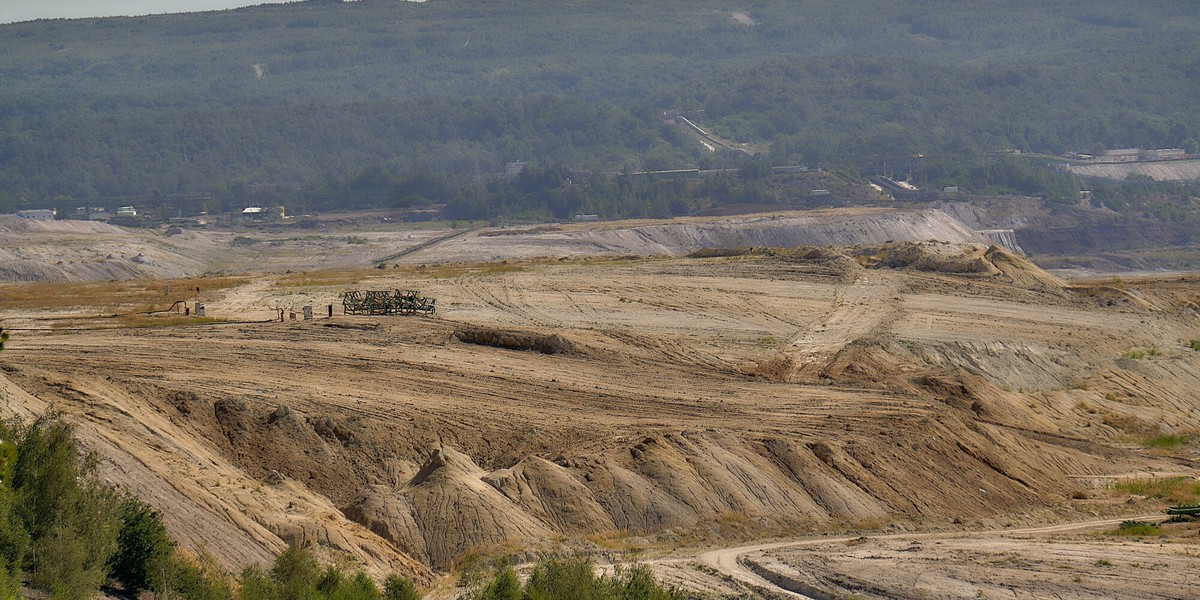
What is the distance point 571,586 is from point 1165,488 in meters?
23.7

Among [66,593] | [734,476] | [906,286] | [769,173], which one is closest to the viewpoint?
[66,593]

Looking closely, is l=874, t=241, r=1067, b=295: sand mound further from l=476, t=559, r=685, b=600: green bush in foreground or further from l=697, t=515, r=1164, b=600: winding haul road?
l=476, t=559, r=685, b=600: green bush in foreground

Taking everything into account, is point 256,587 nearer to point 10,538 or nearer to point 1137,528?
point 10,538

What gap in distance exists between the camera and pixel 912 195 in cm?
18575

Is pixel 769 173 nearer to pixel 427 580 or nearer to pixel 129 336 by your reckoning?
pixel 129 336

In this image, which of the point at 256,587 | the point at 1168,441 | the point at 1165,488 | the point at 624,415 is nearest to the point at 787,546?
the point at 624,415

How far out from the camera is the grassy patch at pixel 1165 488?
47875 mm

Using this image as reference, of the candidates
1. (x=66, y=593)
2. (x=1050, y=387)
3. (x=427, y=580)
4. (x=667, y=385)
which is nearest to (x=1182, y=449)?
(x=1050, y=387)

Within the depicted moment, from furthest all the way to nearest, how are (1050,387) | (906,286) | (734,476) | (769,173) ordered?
(769,173)
(906,286)
(1050,387)
(734,476)

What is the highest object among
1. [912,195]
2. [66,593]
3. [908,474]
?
[66,593]

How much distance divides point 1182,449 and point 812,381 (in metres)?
12.3

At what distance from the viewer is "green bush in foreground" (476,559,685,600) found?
32.0m

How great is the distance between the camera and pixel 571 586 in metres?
32.4

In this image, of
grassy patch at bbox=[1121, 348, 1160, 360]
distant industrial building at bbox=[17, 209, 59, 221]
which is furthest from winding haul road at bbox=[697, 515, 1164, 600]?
distant industrial building at bbox=[17, 209, 59, 221]
